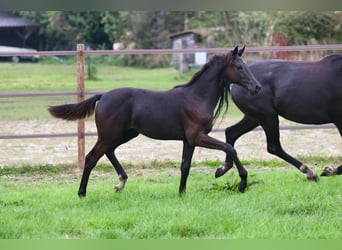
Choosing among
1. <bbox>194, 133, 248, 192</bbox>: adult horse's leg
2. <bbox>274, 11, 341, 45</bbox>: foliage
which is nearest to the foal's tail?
<bbox>194, 133, 248, 192</bbox>: adult horse's leg

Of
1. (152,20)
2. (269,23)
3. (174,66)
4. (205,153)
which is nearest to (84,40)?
(152,20)

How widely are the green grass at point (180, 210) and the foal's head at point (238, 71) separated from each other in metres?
1.12

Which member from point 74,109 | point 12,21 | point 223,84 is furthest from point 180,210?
point 12,21

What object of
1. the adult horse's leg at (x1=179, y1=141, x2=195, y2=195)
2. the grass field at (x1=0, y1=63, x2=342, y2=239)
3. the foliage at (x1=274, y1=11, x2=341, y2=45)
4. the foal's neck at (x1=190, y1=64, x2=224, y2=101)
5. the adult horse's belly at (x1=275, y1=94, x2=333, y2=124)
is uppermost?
the foliage at (x1=274, y1=11, x2=341, y2=45)

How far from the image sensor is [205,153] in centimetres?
984

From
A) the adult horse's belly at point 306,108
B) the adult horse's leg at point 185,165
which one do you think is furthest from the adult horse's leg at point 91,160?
the adult horse's belly at point 306,108

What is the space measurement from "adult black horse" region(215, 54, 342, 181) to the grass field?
0.66 meters

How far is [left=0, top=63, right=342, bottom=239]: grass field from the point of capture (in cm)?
448

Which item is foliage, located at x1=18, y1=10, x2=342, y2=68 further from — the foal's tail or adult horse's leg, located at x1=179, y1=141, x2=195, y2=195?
the foal's tail

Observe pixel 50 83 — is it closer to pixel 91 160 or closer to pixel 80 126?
pixel 80 126

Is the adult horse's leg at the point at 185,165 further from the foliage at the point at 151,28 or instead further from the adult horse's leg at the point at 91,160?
the foliage at the point at 151,28

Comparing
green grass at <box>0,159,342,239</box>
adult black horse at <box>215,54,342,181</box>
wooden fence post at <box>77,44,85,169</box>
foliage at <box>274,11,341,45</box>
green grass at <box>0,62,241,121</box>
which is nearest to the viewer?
green grass at <box>0,159,342,239</box>

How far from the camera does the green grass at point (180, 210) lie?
4.45 metres

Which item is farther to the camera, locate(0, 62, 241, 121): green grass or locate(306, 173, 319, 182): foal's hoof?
locate(0, 62, 241, 121): green grass
